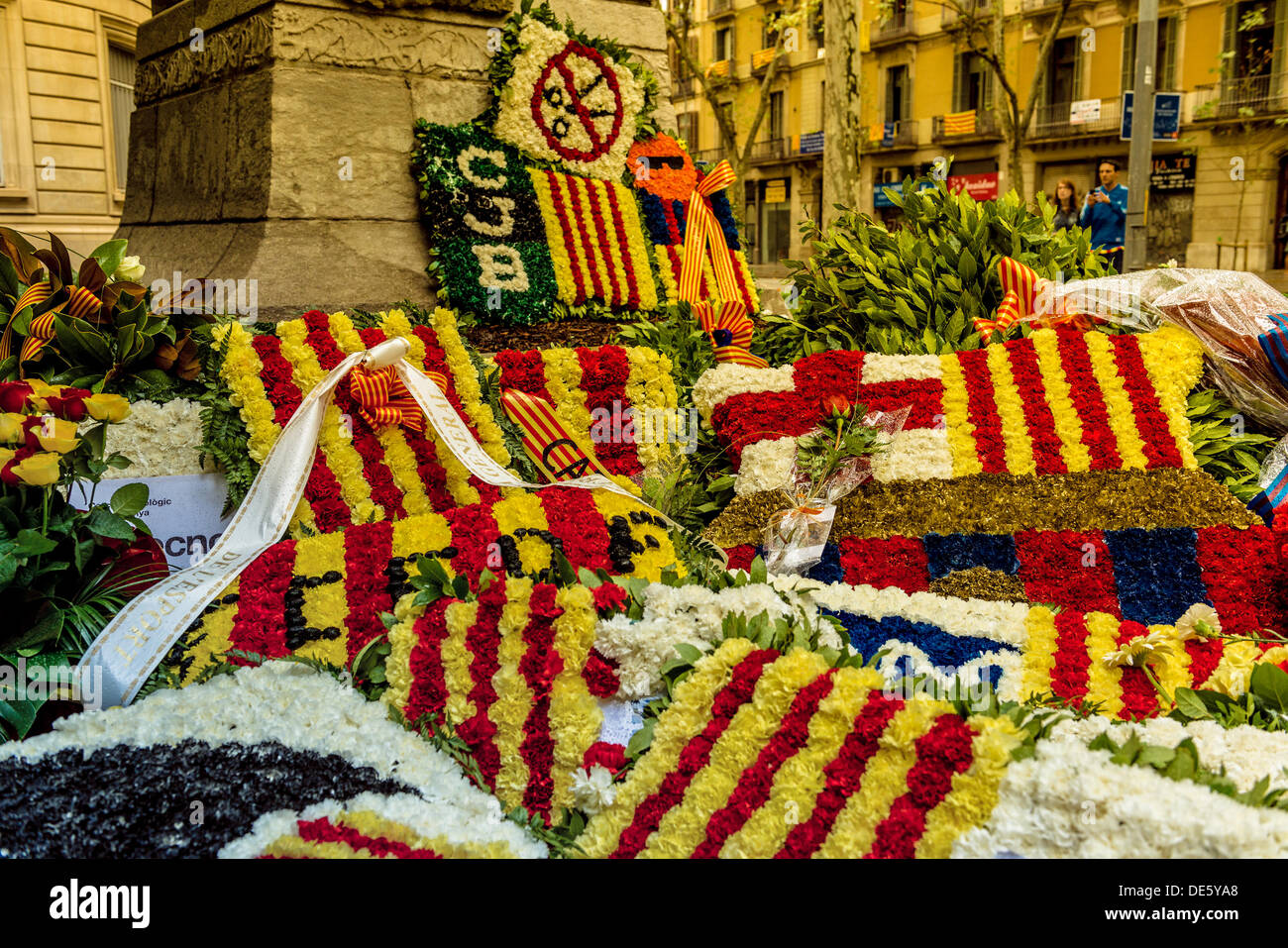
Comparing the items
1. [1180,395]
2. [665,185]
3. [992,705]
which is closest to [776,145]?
[665,185]

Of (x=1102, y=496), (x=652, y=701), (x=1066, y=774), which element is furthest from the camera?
(x=1102, y=496)

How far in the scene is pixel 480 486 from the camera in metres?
2.92

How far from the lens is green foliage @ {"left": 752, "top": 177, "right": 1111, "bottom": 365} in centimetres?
375

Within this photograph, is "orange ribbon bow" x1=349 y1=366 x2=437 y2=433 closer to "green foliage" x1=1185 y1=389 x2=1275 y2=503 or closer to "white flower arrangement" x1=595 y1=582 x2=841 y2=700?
"white flower arrangement" x1=595 y1=582 x2=841 y2=700

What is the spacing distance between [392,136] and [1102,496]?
3400 millimetres

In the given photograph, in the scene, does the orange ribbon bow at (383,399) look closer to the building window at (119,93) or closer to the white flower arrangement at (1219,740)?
the white flower arrangement at (1219,740)

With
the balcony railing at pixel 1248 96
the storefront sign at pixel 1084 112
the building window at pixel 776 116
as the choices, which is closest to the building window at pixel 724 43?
the building window at pixel 776 116

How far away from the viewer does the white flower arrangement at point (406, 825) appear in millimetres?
1445

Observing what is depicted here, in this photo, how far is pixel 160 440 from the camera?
2795 millimetres

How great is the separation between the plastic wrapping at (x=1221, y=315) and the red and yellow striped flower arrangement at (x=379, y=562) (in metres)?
2.00

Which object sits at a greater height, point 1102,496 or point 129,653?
point 1102,496

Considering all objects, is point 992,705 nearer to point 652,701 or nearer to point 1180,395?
point 652,701

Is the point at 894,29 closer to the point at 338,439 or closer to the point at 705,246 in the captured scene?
the point at 705,246

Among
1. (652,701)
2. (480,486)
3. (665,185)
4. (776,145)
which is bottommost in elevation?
(652,701)
